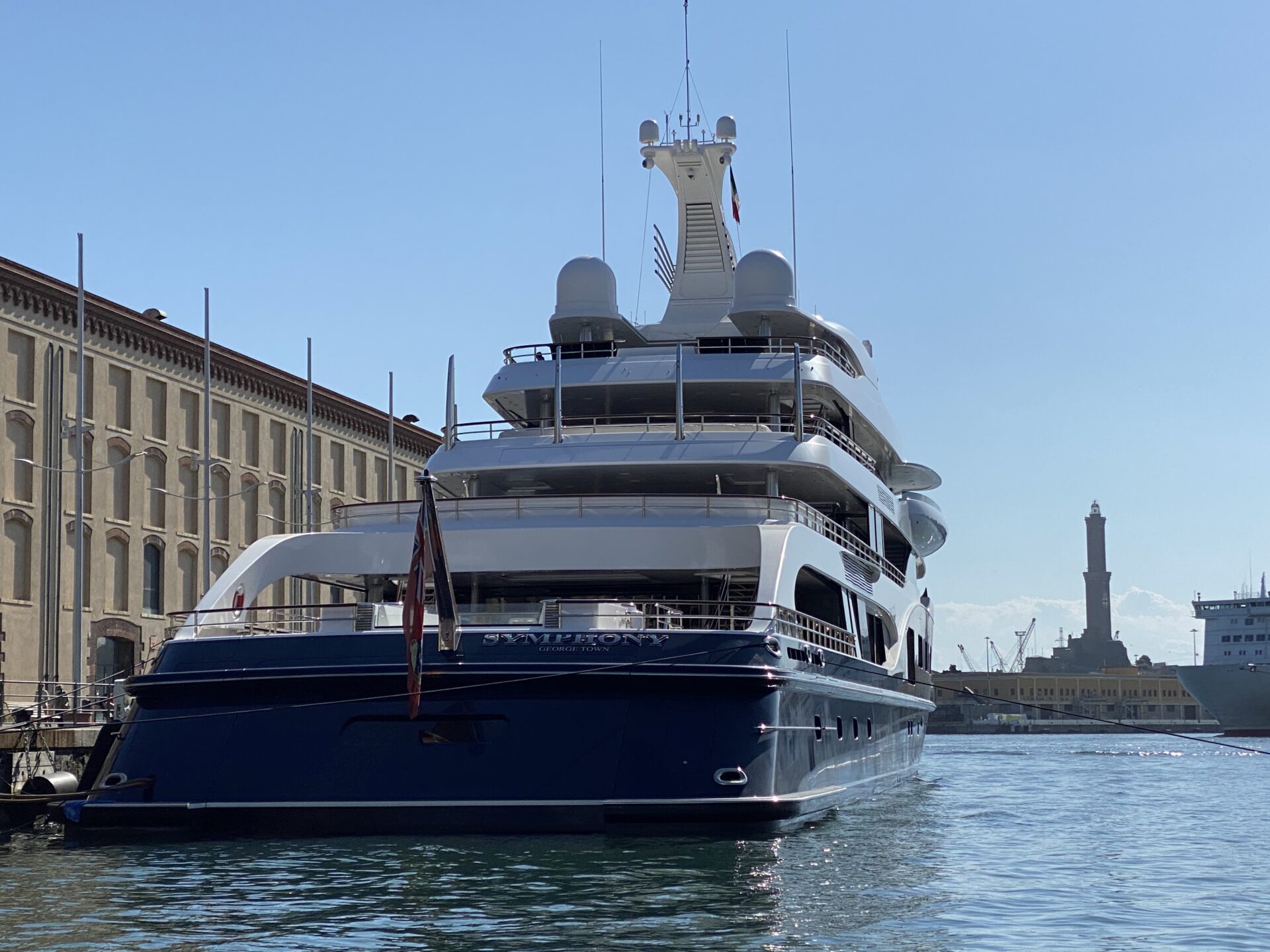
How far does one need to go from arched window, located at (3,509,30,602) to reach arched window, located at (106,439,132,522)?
3.76m

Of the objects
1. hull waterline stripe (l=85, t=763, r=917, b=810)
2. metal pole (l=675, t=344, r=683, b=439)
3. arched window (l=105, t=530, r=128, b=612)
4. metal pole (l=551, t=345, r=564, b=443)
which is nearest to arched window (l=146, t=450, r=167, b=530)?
arched window (l=105, t=530, r=128, b=612)

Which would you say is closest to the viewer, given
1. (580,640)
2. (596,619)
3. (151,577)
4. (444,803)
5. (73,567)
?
(444,803)

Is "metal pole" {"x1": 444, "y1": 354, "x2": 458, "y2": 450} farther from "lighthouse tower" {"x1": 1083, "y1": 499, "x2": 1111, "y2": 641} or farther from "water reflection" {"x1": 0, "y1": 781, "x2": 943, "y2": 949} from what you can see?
"lighthouse tower" {"x1": 1083, "y1": 499, "x2": 1111, "y2": 641}

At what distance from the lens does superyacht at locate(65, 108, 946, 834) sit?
18.2 m

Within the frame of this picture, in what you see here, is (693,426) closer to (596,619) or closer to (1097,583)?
(596,619)

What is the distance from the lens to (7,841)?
21688 millimetres

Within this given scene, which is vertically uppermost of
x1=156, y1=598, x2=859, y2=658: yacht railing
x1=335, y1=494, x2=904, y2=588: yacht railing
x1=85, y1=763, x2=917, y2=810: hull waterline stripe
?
x1=335, y1=494, x2=904, y2=588: yacht railing

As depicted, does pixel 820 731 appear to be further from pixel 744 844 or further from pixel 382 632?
pixel 382 632

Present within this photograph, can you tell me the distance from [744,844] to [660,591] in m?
6.82

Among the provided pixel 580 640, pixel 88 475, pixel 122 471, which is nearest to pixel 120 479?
pixel 122 471

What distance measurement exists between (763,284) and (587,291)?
3524mm

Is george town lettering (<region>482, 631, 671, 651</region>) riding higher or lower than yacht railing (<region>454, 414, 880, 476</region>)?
lower

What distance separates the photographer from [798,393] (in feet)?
86.3

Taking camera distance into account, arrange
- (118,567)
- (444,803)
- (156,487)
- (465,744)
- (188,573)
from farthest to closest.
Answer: (188,573)
(156,487)
(118,567)
(465,744)
(444,803)
